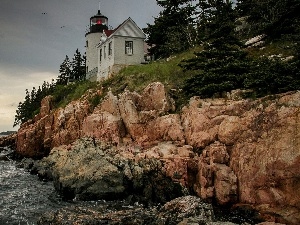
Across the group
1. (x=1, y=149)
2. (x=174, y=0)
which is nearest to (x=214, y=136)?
Answer: (x=174, y=0)

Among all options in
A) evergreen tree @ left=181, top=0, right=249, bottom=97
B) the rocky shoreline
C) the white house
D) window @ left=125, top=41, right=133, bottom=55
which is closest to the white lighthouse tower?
the white house

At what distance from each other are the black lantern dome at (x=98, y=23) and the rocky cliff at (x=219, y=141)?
981 inches

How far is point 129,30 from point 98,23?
10.6 m

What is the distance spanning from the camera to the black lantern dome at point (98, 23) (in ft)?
166

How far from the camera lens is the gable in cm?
4177

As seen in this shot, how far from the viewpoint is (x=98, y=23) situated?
5100cm

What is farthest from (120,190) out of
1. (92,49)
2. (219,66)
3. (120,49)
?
(92,49)

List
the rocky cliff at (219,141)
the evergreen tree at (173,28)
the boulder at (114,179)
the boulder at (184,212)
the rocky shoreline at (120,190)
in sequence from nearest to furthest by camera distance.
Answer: the boulder at (184,212) → the rocky shoreline at (120,190) → the rocky cliff at (219,141) → the boulder at (114,179) → the evergreen tree at (173,28)

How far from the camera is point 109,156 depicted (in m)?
22.5

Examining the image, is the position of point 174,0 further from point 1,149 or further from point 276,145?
point 1,149

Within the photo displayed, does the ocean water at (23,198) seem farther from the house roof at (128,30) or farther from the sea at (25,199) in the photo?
the house roof at (128,30)

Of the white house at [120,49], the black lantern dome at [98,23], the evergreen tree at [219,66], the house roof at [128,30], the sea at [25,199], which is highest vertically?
the black lantern dome at [98,23]

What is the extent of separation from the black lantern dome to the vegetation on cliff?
32.6 feet

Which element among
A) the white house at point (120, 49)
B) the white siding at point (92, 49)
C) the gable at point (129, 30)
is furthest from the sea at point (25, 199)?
the white siding at point (92, 49)
